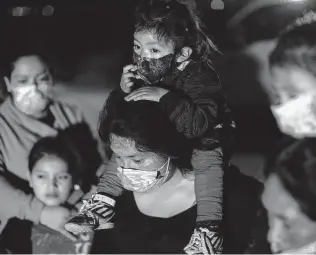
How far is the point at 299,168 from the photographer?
1.88 meters

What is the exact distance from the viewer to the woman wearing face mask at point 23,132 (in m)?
1.88

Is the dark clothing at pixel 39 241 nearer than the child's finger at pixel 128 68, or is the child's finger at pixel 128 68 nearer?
the child's finger at pixel 128 68

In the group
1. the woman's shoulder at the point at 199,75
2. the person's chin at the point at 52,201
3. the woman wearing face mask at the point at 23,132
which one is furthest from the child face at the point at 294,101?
the person's chin at the point at 52,201

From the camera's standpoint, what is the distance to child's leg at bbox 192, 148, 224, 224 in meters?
1.70

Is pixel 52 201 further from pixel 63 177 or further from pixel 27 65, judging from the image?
pixel 27 65

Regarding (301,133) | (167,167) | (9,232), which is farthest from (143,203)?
(301,133)

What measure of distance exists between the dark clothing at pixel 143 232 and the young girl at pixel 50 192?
3.9 inches

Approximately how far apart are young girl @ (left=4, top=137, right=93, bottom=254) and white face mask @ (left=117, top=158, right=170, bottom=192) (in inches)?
8.4

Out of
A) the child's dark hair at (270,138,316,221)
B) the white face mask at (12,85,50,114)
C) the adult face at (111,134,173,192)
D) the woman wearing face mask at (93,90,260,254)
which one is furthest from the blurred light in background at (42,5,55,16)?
the child's dark hair at (270,138,316,221)

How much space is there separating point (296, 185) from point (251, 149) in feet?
0.67

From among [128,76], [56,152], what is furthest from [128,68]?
[56,152]

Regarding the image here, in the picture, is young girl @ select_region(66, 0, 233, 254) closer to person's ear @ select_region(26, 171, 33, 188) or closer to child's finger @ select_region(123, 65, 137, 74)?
child's finger @ select_region(123, 65, 137, 74)

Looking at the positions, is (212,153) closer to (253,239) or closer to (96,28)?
(253,239)

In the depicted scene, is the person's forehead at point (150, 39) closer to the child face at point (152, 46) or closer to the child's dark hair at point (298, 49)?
the child face at point (152, 46)
